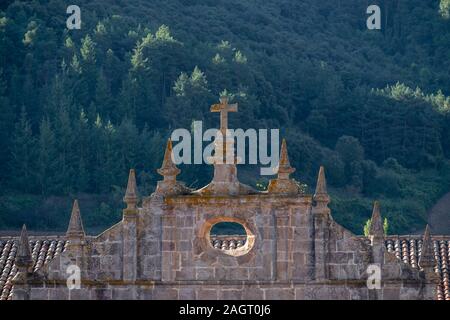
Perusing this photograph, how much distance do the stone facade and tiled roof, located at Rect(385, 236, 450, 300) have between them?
8209mm

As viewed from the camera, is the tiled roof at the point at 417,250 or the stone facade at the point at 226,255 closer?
the stone facade at the point at 226,255

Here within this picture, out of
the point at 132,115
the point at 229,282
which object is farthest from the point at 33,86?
the point at 229,282

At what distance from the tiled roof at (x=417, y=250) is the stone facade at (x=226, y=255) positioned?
323 inches

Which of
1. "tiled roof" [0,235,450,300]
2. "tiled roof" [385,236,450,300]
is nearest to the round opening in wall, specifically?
"tiled roof" [0,235,450,300]

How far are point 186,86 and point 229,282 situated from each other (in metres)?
56.4

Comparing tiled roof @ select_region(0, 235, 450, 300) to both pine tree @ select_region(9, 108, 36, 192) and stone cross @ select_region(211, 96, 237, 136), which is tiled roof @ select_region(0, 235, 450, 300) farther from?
pine tree @ select_region(9, 108, 36, 192)

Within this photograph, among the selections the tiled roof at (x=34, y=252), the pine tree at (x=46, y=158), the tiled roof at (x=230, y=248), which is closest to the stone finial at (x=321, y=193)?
the tiled roof at (x=230, y=248)

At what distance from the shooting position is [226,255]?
46.8m

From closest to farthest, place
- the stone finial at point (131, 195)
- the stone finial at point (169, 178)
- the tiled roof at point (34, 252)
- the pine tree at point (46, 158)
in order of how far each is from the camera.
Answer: the stone finial at point (131, 195) → the stone finial at point (169, 178) → the tiled roof at point (34, 252) → the pine tree at point (46, 158)

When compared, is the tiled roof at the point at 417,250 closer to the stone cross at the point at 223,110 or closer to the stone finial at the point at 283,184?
the stone finial at the point at 283,184

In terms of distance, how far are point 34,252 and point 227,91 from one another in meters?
49.4

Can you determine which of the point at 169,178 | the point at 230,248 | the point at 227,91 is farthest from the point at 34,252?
the point at 227,91

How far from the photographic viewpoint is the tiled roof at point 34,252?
53531 millimetres

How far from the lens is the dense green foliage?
317 feet
